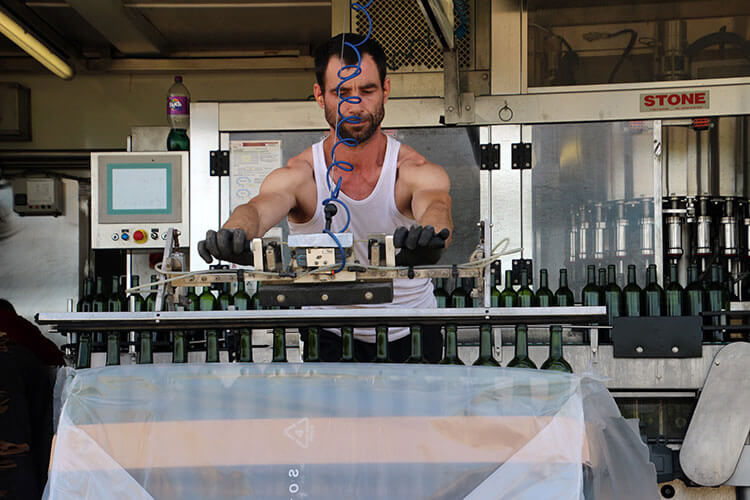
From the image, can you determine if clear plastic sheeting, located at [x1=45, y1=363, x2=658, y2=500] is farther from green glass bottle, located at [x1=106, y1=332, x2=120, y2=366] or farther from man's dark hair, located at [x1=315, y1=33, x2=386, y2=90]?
man's dark hair, located at [x1=315, y1=33, x2=386, y2=90]

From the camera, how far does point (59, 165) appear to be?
6164mm

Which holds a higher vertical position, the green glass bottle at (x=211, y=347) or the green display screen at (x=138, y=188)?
the green display screen at (x=138, y=188)

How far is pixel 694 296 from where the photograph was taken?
365cm

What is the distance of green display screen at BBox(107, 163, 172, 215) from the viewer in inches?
158

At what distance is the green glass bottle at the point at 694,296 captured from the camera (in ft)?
11.8

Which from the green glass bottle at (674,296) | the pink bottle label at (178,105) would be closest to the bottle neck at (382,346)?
the green glass bottle at (674,296)

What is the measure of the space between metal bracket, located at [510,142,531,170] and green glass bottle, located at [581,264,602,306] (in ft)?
1.68

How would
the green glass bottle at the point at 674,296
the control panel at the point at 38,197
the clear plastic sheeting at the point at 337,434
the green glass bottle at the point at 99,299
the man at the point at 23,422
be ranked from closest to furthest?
the clear plastic sheeting at the point at 337,434
the man at the point at 23,422
the green glass bottle at the point at 674,296
the green glass bottle at the point at 99,299
the control panel at the point at 38,197

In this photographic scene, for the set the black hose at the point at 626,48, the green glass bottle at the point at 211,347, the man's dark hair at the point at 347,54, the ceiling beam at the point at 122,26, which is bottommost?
the green glass bottle at the point at 211,347

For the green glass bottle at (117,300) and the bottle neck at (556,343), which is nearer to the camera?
the bottle neck at (556,343)

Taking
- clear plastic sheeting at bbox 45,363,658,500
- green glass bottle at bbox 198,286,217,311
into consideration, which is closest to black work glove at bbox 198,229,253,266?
clear plastic sheeting at bbox 45,363,658,500

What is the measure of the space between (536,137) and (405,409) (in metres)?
2.48

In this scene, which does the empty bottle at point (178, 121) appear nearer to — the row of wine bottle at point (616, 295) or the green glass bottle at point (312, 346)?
the row of wine bottle at point (616, 295)

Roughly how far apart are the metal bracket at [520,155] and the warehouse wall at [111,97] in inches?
96.0
